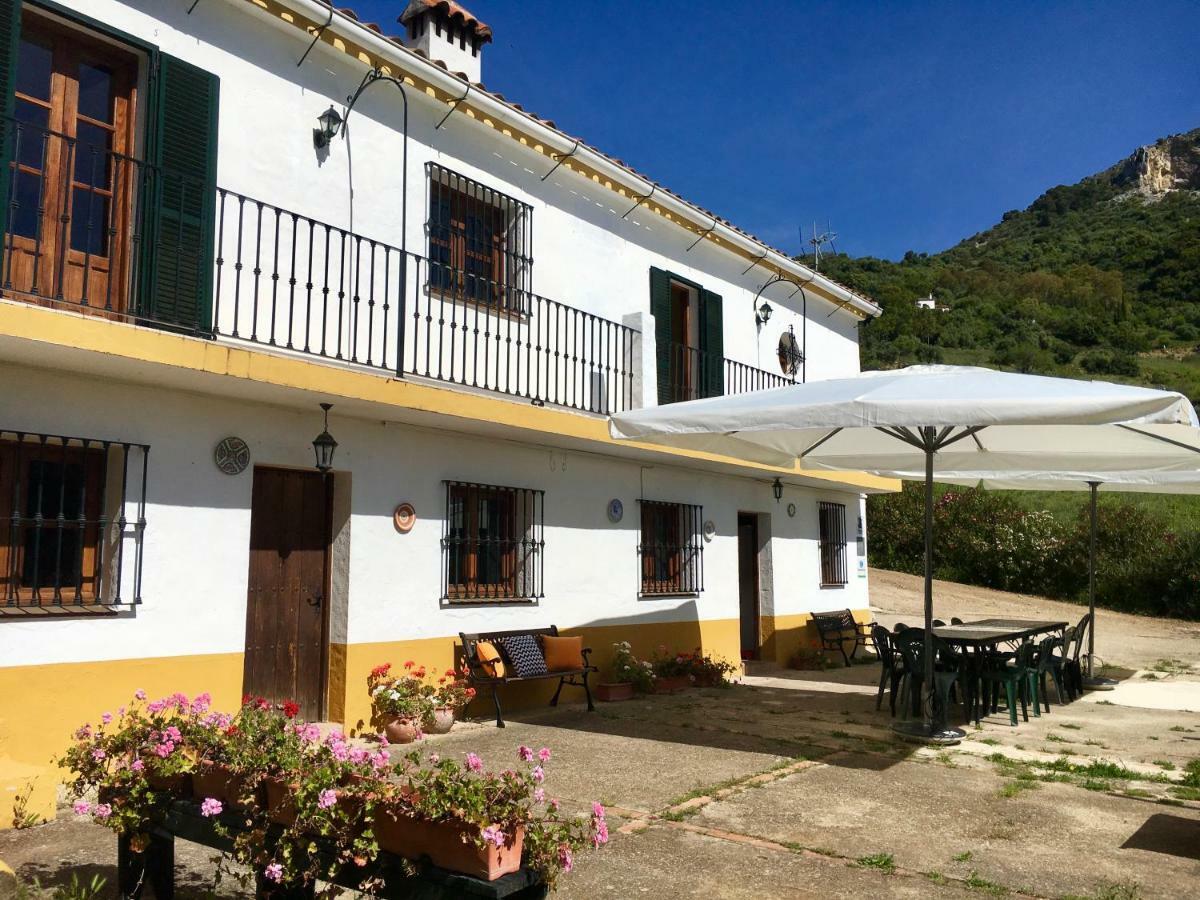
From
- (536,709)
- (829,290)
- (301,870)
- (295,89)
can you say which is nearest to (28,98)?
(295,89)

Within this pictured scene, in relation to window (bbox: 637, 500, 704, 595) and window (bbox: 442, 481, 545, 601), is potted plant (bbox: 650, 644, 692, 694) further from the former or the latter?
window (bbox: 442, 481, 545, 601)

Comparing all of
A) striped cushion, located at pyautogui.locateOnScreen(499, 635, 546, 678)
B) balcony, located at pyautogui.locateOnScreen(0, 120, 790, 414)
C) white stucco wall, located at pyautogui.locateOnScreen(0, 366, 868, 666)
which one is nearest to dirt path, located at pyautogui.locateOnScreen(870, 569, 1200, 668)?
white stucco wall, located at pyautogui.locateOnScreen(0, 366, 868, 666)

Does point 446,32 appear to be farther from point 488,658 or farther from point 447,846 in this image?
point 447,846

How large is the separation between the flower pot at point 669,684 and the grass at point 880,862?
6.11 m

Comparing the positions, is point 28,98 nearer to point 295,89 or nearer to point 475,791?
point 295,89

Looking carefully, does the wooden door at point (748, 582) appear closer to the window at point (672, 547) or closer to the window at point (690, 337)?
the window at point (672, 547)

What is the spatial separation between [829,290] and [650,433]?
8485mm

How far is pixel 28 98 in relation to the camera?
6.38 meters

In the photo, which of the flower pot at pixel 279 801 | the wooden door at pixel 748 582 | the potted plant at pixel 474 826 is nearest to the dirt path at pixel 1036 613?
the wooden door at pixel 748 582

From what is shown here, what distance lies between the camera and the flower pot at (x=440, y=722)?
8.13 metres

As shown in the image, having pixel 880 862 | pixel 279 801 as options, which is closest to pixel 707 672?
pixel 880 862

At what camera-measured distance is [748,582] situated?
14328mm

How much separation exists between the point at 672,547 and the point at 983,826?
6.93 metres

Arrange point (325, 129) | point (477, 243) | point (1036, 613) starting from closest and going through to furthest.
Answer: point (325, 129), point (477, 243), point (1036, 613)
